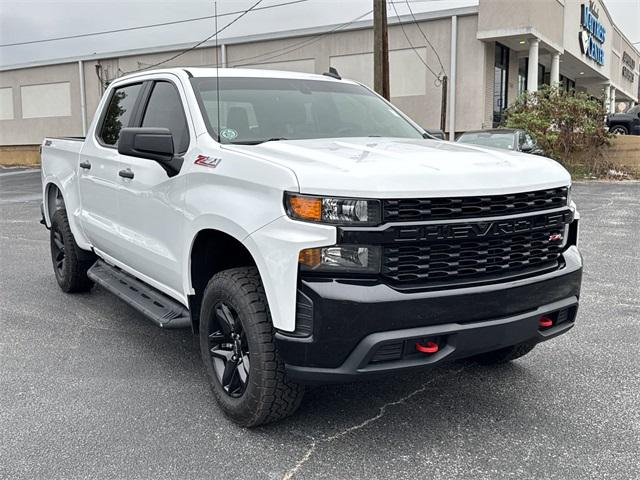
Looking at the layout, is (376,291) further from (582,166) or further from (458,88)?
(458,88)

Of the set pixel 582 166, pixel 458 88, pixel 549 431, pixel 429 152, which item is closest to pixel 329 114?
pixel 429 152

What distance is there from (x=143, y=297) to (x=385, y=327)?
222 centimetres

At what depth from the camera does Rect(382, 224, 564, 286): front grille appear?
9.52ft

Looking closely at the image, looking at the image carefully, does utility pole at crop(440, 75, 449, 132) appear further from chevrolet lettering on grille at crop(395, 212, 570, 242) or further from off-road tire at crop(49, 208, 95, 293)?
chevrolet lettering on grille at crop(395, 212, 570, 242)

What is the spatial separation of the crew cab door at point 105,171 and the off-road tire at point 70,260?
51 cm

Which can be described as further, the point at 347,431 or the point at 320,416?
the point at 320,416

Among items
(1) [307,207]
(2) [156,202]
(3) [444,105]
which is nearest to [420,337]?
→ (1) [307,207]

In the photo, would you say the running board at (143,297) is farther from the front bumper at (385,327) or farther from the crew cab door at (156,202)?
the front bumper at (385,327)

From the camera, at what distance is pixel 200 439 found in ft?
→ 10.8

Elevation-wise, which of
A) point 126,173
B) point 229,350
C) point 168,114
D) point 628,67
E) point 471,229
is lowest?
point 229,350

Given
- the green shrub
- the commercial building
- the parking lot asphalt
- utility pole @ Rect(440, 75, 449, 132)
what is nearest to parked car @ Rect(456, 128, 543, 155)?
the green shrub

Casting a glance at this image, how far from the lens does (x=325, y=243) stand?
9.25 ft

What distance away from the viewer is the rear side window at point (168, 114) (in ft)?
13.1

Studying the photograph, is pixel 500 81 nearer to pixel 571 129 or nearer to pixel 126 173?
pixel 571 129
